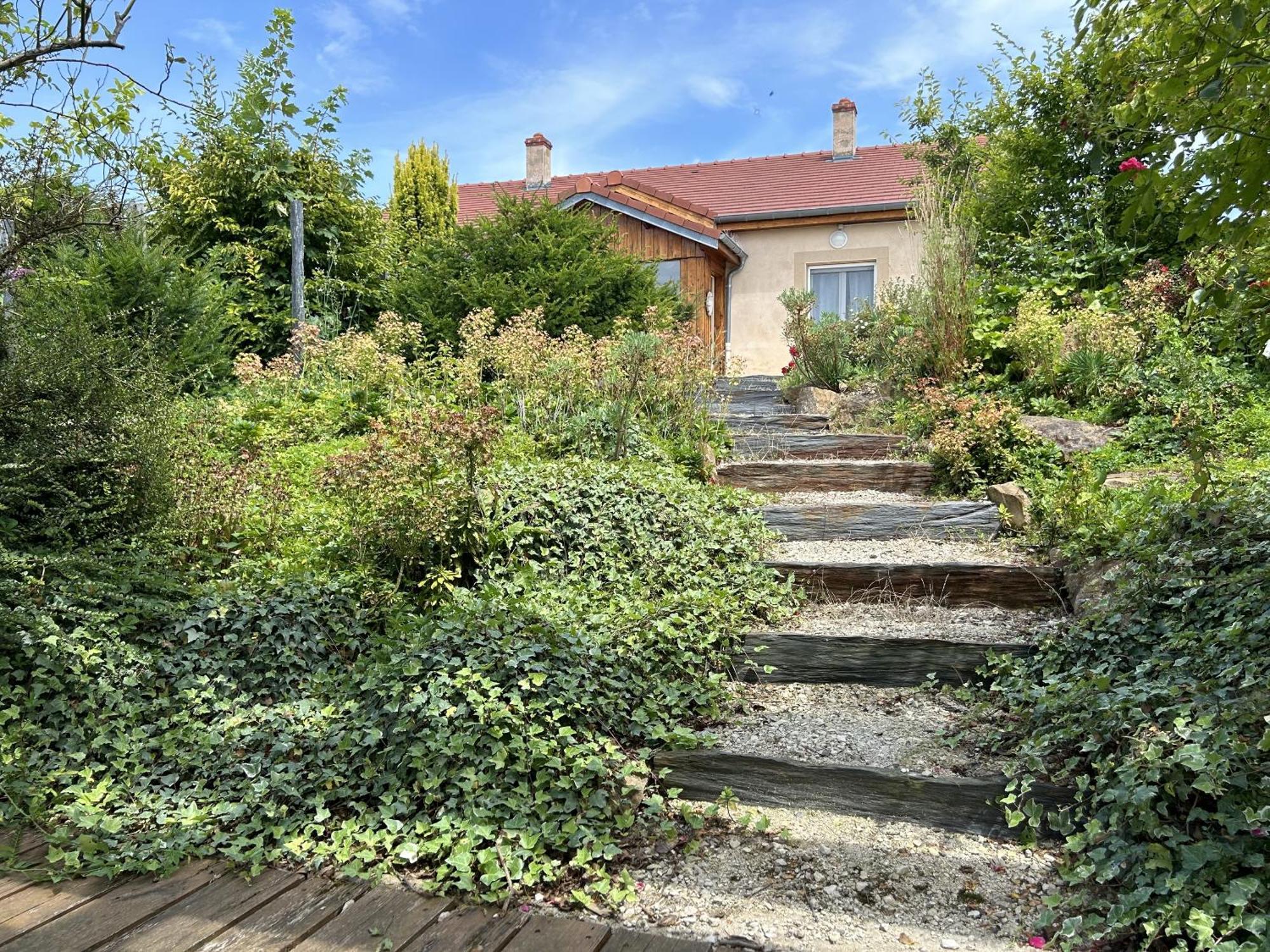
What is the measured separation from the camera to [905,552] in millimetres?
4508

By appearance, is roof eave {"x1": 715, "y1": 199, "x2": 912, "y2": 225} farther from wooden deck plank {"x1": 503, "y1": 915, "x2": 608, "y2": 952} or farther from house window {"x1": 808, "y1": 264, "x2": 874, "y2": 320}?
wooden deck plank {"x1": 503, "y1": 915, "x2": 608, "y2": 952}

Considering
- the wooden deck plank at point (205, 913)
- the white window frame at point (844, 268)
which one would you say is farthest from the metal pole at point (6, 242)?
the white window frame at point (844, 268)

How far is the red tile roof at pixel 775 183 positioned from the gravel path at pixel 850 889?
40.2 ft

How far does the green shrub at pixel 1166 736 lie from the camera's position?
196cm

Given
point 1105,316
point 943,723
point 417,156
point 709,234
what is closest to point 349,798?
point 943,723

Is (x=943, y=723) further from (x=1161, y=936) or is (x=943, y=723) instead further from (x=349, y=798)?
(x=349, y=798)

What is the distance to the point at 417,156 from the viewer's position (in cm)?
1412

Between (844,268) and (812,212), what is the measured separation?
112 centimetres

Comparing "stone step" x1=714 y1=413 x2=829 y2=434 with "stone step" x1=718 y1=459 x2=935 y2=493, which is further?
"stone step" x1=714 y1=413 x2=829 y2=434

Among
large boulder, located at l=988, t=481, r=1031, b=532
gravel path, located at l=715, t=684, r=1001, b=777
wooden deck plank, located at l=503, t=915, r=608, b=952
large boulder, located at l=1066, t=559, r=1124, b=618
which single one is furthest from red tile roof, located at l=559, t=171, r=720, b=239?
wooden deck plank, located at l=503, t=915, r=608, b=952

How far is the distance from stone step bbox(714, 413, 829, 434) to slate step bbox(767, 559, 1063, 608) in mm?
2954

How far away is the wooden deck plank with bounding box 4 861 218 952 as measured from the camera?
2.07 meters

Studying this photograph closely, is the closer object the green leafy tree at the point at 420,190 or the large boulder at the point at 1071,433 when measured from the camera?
the large boulder at the point at 1071,433

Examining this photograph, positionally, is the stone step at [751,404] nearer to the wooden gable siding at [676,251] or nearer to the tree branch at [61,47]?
the wooden gable siding at [676,251]
